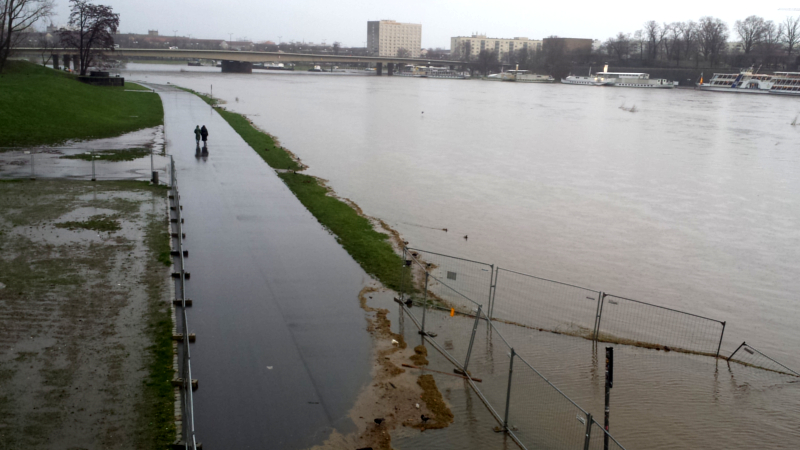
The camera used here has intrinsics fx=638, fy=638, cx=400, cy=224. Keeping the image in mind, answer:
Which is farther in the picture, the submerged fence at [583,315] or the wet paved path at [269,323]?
the submerged fence at [583,315]

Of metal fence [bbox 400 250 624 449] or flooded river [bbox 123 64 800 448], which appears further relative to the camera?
flooded river [bbox 123 64 800 448]

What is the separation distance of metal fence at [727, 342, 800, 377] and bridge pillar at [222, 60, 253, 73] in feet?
553

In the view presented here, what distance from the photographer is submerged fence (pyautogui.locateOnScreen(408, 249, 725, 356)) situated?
1438 centimetres

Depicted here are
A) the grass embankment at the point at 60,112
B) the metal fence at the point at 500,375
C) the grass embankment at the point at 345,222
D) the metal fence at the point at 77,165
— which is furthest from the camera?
the grass embankment at the point at 60,112

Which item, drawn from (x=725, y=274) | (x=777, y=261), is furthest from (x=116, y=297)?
(x=777, y=261)

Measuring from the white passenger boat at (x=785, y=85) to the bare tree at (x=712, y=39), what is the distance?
1486 inches

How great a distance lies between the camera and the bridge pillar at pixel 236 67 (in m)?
169

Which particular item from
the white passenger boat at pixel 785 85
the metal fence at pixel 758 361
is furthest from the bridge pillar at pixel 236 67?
the metal fence at pixel 758 361

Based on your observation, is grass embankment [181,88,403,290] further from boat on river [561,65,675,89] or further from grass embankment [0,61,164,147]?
boat on river [561,65,675,89]

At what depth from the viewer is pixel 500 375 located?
12.0 metres

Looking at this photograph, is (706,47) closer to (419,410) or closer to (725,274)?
(725,274)

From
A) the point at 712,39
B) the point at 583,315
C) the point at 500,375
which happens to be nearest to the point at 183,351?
the point at 500,375

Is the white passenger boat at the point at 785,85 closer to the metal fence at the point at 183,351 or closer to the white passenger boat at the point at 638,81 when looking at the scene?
the white passenger boat at the point at 638,81

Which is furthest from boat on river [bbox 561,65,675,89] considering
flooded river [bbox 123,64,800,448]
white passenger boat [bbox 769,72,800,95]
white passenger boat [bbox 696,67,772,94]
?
flooded river [bbox 123,64,800,448]
